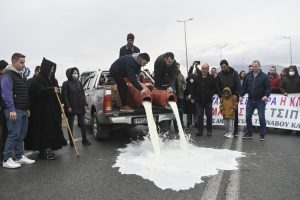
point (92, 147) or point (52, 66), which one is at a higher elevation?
point (52, 66)

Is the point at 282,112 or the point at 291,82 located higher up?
the point at 291,82

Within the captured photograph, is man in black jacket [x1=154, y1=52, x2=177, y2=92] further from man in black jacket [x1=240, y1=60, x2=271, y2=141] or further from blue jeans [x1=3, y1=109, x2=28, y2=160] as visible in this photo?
blue jeans [x1=3, y1=109, x2=28, y2=160]

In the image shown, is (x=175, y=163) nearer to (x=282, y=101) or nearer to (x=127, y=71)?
(x=127, y=71)

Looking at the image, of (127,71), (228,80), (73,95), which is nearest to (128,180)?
(127,71)

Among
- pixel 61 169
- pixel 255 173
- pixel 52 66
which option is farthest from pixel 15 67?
pixel 255 173

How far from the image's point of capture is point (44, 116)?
23.7 ft

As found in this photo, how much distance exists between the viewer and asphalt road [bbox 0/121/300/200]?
475 centimetres

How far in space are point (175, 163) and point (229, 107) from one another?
400cm

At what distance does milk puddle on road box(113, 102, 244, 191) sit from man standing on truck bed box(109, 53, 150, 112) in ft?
3.29

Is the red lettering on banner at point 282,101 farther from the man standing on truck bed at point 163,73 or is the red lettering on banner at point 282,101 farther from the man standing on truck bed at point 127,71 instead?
the man standing on truck bed at point 127,71

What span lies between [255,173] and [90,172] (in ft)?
8.33

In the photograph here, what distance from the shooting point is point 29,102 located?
716 centimetres

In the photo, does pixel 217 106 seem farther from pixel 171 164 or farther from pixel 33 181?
pixel 33 181

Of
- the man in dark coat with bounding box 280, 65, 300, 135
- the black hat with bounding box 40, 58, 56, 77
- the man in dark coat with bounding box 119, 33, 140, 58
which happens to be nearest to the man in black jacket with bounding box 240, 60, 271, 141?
the man in dark coat with bounding box 280, 65, 300, 135
